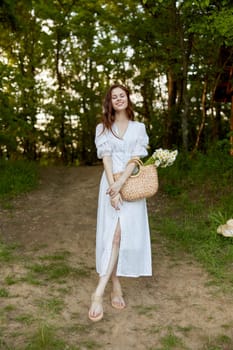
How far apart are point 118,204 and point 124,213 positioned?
0.36ft

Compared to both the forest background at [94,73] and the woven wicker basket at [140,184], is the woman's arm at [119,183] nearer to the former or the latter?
the woven wicker basket at [140,184]

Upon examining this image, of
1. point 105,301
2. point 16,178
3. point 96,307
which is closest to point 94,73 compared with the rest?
point 16,178

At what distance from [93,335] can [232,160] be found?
5507 mm

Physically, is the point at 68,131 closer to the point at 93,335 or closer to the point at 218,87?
the point at 218,87

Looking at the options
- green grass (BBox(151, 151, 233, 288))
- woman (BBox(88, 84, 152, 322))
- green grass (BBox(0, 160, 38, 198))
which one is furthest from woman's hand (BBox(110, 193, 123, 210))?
green grass (BBox(0, 160, 38, 198))

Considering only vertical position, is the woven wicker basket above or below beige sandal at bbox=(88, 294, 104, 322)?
above

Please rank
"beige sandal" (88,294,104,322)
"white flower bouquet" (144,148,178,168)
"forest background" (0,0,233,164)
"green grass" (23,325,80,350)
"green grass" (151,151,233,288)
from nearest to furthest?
"green grass" (23,325,80,350)
"beige sandal" (88,294,104,322)
"white flower bouquet" (144,148,178,168)
"green grass" (151,151,233,288)
"forest background" (0,0,233,164)

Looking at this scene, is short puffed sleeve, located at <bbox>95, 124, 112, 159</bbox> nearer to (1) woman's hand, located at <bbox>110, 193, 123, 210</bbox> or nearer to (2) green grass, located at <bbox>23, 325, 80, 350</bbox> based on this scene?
(1) woman's hand, located at <bbox>110, 193, 123, 210</bbox>

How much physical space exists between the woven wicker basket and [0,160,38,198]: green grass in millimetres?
4216

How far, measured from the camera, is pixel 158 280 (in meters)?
4.65

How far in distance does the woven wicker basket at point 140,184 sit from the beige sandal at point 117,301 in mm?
926

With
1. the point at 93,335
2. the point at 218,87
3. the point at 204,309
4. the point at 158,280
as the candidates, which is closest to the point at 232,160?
→ the point at 218,87

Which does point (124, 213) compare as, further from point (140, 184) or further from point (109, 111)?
point (109, 111)

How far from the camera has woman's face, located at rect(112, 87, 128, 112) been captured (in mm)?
3812
